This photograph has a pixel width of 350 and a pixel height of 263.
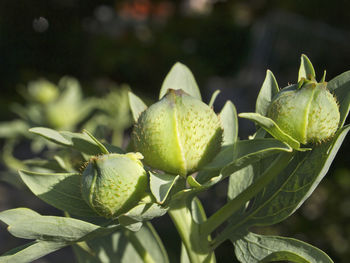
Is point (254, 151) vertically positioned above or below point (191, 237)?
above

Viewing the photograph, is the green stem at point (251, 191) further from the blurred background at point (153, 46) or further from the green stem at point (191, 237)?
the blurred background at point (153, 46)

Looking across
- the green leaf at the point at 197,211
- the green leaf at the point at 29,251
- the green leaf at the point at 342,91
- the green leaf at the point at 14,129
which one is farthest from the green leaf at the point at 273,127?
the green leaf at the point at 14,129

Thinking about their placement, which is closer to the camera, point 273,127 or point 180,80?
point 273,127

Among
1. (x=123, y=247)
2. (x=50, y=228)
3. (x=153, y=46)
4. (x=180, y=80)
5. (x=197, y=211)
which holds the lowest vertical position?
(x=153, y=46)

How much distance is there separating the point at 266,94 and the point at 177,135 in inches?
7.2

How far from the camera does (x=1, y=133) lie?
1798 millimetres

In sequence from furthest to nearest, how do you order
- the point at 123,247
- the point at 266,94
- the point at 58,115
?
1. the point at 58,115
2. the point at 123,247
3. the point at 266,94

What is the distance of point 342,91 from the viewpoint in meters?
0.67

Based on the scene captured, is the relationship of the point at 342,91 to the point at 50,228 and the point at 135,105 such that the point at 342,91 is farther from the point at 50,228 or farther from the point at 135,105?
the point at 50,228

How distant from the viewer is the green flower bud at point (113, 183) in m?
0.61

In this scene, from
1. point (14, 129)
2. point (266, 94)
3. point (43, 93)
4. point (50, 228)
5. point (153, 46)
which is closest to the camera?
point (50, 228)

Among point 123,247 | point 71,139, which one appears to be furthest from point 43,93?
point 71,139

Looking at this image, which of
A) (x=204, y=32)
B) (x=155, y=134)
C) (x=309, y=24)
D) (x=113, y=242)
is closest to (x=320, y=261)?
(x=155, y=134)

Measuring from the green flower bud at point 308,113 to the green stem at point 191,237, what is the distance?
0.22 m
